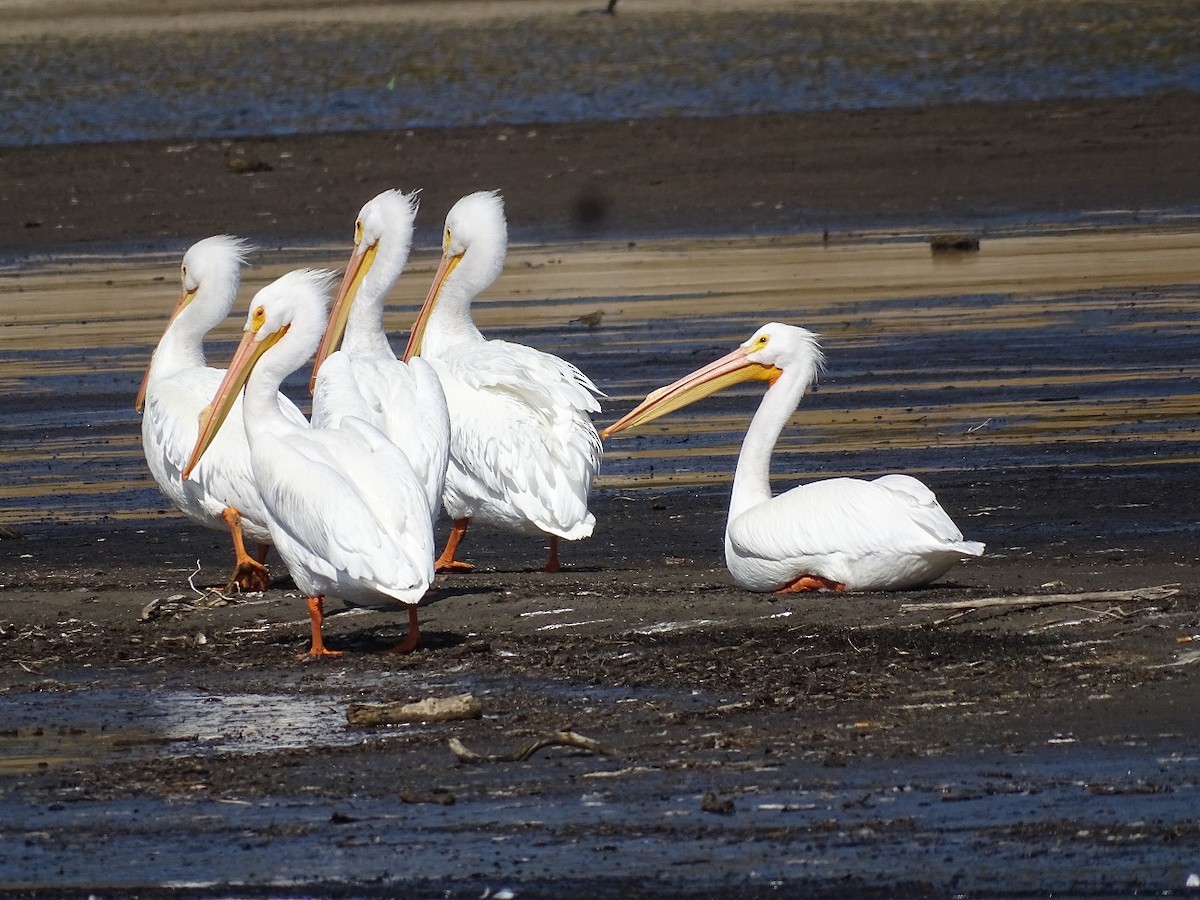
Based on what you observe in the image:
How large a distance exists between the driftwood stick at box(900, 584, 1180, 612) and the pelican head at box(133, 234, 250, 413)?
3688 millimetres

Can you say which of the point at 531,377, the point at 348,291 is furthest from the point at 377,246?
the point at 531,377

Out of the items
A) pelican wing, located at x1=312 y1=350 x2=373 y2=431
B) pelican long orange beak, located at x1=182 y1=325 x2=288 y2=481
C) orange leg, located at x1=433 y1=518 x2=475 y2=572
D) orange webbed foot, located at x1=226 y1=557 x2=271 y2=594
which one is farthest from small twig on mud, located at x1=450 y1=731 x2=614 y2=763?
orange leg, located at x1=433 y1=518 x2=475 y2=572

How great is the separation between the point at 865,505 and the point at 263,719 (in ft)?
6.66

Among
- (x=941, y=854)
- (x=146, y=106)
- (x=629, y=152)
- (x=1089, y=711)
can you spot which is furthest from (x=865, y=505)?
(x=146, y=106)

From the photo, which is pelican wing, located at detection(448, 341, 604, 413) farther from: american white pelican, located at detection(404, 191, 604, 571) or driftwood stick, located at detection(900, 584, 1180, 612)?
driftwood stick, located at detection(900, 584, 1180, 612)

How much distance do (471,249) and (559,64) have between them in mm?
21671

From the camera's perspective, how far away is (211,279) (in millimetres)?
9141

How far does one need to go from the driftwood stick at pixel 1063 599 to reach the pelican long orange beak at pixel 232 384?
234 centimetres

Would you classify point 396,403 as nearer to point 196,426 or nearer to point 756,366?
point 196,426

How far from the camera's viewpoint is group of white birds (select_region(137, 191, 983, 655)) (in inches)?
258

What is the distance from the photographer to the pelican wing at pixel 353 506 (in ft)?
20.8

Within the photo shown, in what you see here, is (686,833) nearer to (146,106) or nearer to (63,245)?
(63,245)

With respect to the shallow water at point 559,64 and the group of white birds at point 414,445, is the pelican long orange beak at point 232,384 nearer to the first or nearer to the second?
the group of white birds at point 414,445

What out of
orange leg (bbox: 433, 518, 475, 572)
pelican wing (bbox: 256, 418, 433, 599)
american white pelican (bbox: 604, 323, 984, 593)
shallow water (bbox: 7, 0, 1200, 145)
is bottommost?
orange leg (bbox: 433, 518, 475, 572)
